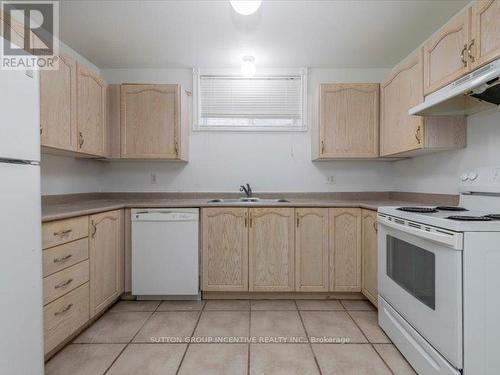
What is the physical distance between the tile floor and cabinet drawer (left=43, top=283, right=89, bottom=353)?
13cm

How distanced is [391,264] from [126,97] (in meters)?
2.71

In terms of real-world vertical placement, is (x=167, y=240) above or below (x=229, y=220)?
below

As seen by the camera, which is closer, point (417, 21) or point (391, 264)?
point (391, 264)

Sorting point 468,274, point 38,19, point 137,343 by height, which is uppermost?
point 38,19

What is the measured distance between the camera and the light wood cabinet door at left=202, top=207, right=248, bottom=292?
2469mm

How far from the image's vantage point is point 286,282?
246cm

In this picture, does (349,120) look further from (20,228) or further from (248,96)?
(20,228)

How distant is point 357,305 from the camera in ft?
7.86

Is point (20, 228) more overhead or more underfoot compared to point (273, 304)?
more overhead

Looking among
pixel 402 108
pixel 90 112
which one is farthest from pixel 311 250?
pixel 90 112

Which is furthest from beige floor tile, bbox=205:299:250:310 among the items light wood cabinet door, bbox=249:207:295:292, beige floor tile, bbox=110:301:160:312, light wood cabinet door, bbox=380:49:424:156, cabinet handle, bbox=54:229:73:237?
light wood cabinet door, bbox=380:49:424:156

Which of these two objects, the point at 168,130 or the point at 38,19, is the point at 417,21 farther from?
the point at 38,19

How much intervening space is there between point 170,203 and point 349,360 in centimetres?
183

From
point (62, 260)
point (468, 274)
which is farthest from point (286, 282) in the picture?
point (62, 260)
